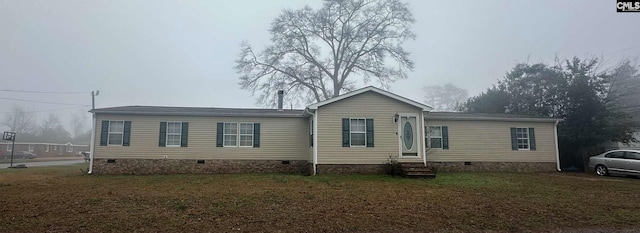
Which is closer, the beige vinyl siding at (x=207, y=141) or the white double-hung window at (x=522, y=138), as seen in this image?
the beige vinyl siding at (x=207, y=141)

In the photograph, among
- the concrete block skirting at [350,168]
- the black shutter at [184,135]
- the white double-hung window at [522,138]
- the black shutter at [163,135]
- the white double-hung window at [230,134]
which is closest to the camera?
the concrete block skirting at [350,168]

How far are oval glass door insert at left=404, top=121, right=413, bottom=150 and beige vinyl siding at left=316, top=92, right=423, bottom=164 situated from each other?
377mm

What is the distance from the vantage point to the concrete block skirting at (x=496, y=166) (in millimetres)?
15867

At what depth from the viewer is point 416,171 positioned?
13.1m

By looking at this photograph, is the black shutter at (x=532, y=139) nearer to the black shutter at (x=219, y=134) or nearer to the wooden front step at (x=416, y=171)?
the wooden front step at (x=416, y=171)

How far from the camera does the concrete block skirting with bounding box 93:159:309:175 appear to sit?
48.4 feet

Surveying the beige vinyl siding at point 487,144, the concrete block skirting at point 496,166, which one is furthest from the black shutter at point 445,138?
the concrete block skirting at point 496,166

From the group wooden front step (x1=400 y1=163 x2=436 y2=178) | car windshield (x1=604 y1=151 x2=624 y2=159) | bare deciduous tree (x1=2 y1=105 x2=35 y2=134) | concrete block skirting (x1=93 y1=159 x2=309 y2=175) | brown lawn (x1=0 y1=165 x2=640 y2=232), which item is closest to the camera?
brown lawn (x1=0 y1=165 x2=640 y2=232)

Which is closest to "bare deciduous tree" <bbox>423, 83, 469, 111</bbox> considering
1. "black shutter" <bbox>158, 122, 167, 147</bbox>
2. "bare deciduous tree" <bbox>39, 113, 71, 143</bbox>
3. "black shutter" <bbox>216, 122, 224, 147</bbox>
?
"black shutter" <bbox>216, 122, 224, 147</bbox>

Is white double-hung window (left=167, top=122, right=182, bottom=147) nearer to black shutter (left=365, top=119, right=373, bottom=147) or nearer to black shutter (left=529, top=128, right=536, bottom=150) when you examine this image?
black shutter (left=365, top=119, right=373, bottom=147)

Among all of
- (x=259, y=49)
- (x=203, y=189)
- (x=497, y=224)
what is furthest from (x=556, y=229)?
(x=259, y=49)

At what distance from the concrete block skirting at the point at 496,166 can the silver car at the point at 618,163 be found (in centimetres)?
179

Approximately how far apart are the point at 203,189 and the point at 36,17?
20743 mm

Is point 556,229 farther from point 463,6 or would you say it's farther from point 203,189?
point 463,6
